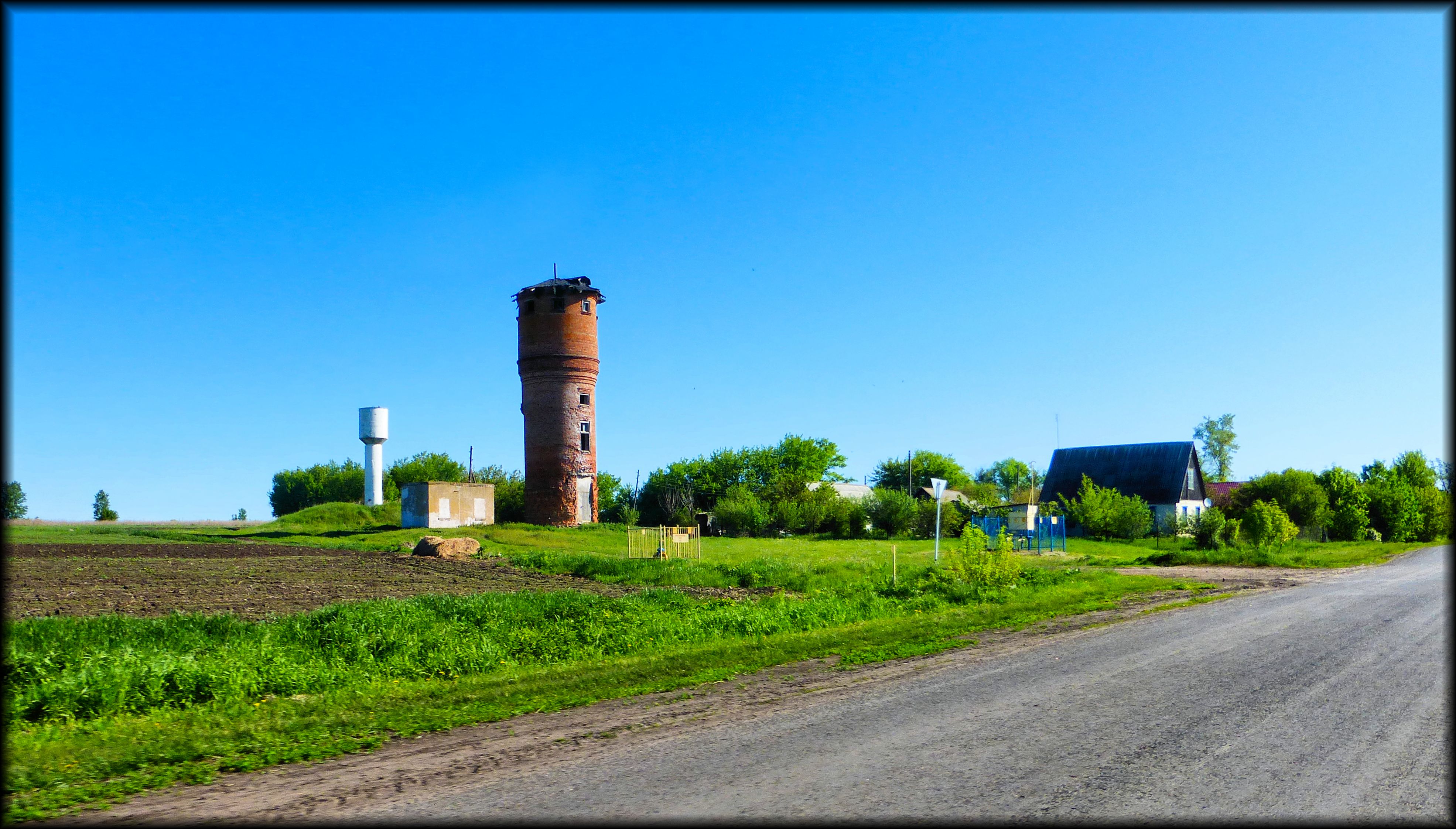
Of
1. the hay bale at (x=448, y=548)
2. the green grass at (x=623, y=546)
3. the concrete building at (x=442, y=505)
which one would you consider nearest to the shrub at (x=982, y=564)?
the green grass at (x=623, y=546)

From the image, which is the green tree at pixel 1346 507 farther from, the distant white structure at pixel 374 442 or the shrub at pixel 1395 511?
the distant white structure at pixel 374 442

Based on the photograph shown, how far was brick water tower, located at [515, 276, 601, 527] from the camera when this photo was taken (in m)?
58.6

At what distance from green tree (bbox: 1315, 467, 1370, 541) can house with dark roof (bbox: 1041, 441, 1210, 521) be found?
8041 mm

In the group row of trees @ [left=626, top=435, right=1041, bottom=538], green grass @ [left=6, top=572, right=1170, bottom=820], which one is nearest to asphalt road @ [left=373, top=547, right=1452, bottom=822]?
green grass @ [left=6, top=572, right=1170, bottom=820]

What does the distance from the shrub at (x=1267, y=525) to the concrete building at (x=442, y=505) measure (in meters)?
43.9

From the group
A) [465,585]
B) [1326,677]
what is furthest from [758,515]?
[1326,677]

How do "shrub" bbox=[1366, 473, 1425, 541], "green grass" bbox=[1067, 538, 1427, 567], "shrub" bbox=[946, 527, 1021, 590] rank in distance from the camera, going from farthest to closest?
1. "shrub" bbox=[1366, 473, 1425, 541]
2. "green grass" bbox=[1067, 538, 1427, 567]
3. "shrub" bbox=[946, 527, 1021, 590]

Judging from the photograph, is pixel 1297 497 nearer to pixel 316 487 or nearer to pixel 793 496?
pixel 793 496

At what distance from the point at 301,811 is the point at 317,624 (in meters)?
8.54

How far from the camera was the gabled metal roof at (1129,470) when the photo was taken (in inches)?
2638

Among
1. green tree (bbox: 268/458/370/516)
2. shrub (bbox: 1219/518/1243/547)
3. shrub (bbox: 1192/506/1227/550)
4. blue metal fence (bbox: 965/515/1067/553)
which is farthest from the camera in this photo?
green tree (bbox: 268/458/370/516)

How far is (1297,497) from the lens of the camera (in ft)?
190

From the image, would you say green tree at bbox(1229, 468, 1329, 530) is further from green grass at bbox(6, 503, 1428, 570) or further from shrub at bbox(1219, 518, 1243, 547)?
shrub at bbox(1219, 518, 1243, 547)

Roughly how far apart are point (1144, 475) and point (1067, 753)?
67484mm
